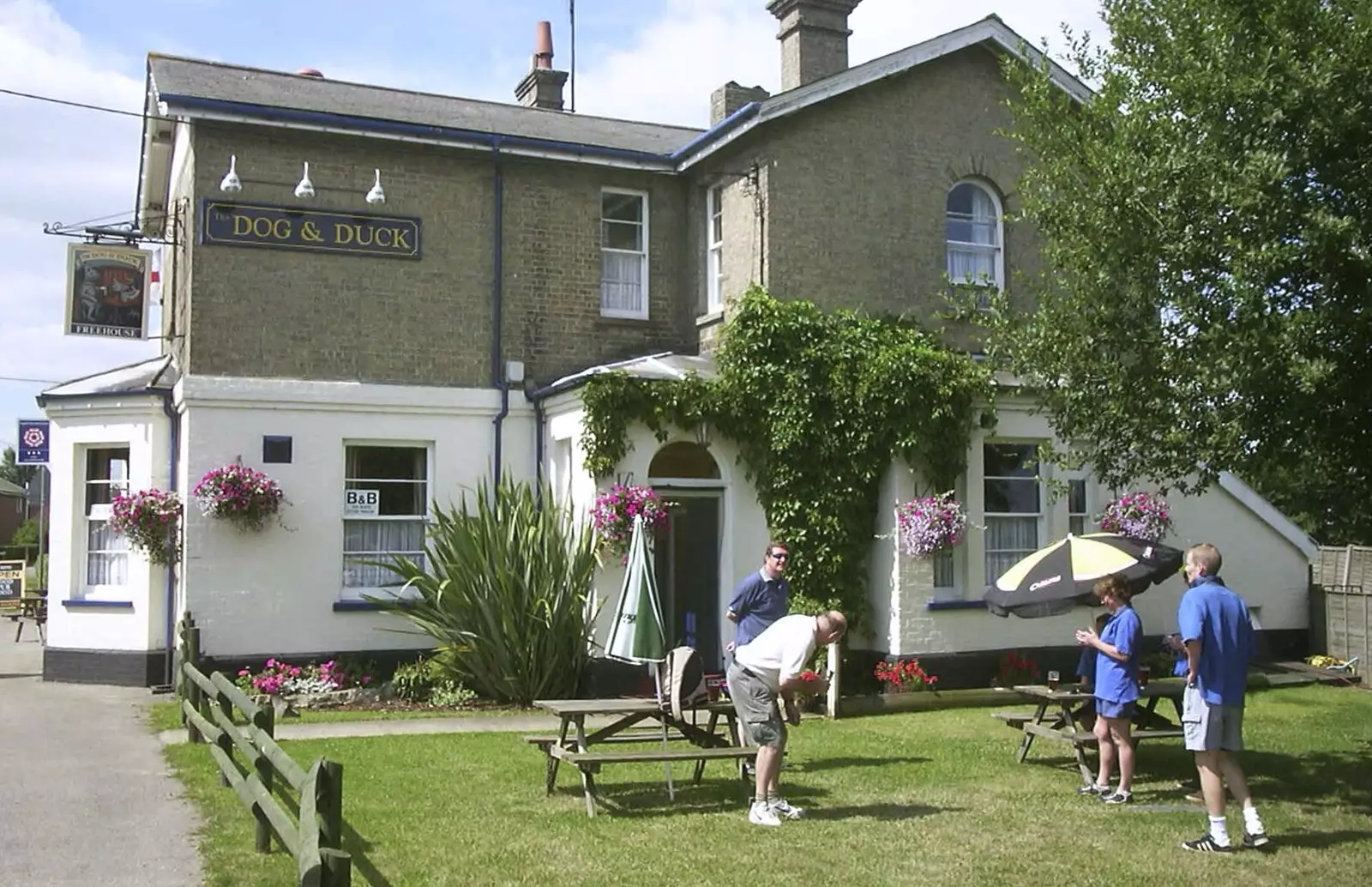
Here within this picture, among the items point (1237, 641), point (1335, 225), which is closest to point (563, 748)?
point (1237, 641)

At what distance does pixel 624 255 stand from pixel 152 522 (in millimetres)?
6691

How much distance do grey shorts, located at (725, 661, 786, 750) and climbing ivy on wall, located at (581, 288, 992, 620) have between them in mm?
6347

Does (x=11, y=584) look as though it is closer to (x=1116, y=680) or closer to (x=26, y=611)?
(x=26, y=611)

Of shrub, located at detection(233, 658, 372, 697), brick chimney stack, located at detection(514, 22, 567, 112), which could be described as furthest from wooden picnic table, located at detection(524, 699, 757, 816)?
brick chimney stack, located at detection(514, 22, 567, 112)

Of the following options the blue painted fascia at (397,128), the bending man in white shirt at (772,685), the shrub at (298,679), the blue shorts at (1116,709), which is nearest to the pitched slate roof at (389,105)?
the blue painted fascia at (397,128)

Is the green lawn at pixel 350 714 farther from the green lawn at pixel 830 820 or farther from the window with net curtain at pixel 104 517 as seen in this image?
→ the window with net curtain at pixel 104 517

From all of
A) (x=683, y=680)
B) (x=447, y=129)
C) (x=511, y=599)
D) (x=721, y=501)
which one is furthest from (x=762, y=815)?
(x=447, y=129)

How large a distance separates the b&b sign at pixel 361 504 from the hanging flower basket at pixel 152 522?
1862mm

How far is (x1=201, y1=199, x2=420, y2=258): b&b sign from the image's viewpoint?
15922 millimetres

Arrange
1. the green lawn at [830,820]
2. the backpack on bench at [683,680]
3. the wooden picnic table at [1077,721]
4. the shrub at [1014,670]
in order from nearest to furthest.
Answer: the green lawn at [830,820] → the backpack on bench at [683,680] → the wooden picnic table at [1077,721] → the shrub at [1014,670]

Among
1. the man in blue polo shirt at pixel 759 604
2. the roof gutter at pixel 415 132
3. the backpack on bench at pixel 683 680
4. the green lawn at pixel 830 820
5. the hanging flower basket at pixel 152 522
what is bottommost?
the green lawn at pixel 830 820

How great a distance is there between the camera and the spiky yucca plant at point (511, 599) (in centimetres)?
1445

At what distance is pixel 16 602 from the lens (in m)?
26.8

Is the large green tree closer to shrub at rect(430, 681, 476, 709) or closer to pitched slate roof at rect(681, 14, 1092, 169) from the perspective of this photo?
pitched slate roof at rect(681, 14, 1092, 169)
